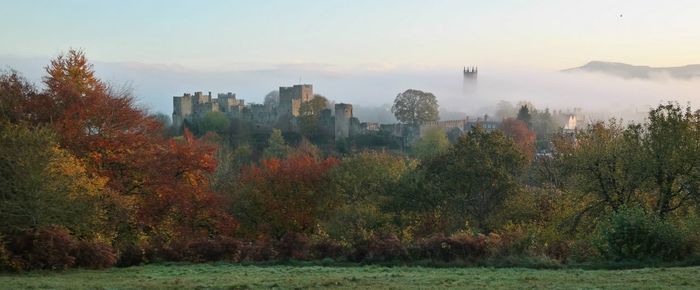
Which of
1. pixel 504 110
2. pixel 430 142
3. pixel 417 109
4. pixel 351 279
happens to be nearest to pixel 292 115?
pixel 417 109

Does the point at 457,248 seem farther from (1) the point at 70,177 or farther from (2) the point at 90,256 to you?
(1) the point at 70,177

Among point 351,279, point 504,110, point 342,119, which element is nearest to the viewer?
point 351,279

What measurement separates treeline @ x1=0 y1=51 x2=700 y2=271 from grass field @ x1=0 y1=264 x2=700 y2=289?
258 cm

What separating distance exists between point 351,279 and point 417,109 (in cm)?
9676

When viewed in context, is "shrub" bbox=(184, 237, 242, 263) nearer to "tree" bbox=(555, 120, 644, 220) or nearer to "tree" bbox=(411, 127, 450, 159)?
"tree" bbox=(555, 120, 644, 220)

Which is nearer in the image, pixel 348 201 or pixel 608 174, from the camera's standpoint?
pixel 608 174

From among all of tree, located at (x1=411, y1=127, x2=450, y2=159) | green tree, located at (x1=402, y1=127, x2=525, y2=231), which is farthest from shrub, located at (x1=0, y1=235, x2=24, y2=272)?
tree, located at (x1=411, y1=127, x2=450, y2=159)

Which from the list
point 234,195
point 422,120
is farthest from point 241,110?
point 234,195

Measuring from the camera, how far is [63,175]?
2188cm

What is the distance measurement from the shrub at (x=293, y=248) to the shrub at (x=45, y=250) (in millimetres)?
5495

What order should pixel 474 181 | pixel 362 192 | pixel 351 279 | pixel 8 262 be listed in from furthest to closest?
pixel 362 192
pixel 474 181
pixel 8 262
pixel 351 279

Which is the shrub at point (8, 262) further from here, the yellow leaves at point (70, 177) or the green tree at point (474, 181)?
the green tree at point (474, 181)

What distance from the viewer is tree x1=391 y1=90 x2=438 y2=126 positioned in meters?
109

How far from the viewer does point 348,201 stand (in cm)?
3956
